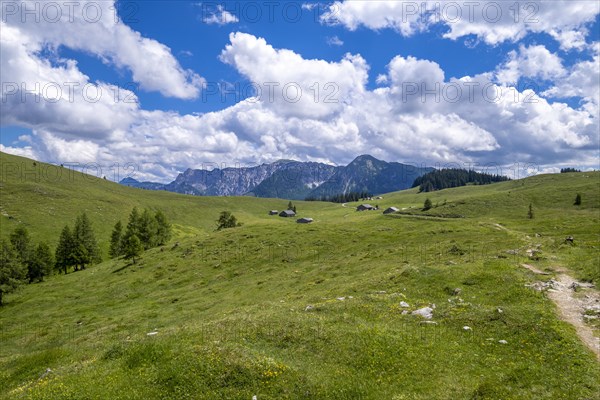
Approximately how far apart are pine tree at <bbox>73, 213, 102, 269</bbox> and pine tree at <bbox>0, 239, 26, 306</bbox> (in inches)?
1160

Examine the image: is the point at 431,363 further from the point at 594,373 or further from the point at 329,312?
the point at 329,312

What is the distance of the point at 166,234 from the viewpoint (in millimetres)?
128625

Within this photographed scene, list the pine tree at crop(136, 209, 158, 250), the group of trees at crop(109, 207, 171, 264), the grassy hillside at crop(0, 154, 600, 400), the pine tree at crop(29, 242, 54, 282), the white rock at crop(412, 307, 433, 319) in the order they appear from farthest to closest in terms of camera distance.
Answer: the pine tree at crop(136, 209, 158, 250), the group of trees at crop(109, 207, 171, 264), the pine tree at crop(29, 242, 54, 282), the white rock at crop(412, 307, 433, 319), the grassy hillside at crop(0, 154, 600, 400)

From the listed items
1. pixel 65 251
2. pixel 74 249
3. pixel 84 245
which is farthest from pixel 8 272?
pixel 84 245

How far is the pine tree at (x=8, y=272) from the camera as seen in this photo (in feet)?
233

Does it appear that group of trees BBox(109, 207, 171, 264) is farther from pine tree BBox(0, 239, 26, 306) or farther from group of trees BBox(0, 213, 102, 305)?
pine tree BBox(0, 239, 26, 306)

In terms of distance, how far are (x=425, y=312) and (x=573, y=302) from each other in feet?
35.6

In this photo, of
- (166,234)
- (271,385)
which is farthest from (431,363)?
(166,234)

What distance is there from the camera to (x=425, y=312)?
83.8 feet

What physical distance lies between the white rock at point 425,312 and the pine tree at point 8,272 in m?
81.4

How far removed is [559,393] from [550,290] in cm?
1646

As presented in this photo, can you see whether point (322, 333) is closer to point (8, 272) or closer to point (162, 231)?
point (8, 272)

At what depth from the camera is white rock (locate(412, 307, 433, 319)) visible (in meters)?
24.9

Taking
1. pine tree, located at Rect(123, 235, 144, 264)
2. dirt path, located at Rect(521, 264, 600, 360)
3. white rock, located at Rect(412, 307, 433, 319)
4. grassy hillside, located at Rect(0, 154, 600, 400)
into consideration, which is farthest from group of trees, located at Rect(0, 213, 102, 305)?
dirt path, located at Rect(521, 264, 600, 360)
